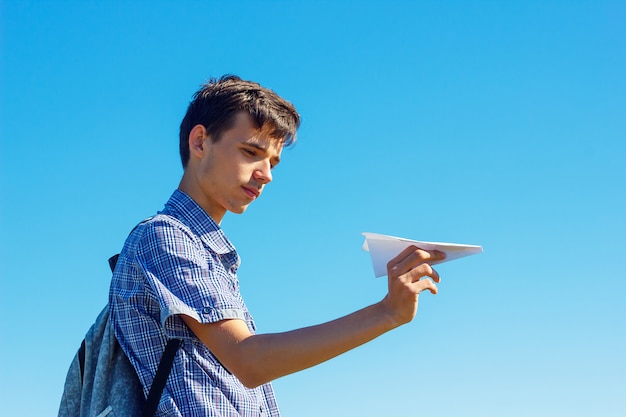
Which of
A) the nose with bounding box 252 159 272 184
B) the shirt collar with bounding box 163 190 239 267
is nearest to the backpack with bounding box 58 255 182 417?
the shirt collar with bounding box 163 190 239 267

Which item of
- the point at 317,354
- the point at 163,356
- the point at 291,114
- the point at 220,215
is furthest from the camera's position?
the point at 291,114

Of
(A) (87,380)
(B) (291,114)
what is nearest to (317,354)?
(A) (87,380)

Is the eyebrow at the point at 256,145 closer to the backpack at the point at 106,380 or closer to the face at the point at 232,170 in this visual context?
the face at the point at 232,170

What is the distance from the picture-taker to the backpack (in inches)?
158

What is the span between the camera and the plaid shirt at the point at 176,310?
12.9 feet

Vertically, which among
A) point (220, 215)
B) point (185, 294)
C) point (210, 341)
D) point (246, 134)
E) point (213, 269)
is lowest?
point (210, 341)

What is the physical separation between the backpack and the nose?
4.03 ft

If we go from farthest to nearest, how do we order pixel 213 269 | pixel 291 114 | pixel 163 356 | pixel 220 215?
pixel 291 114
pixel 220 215
pixel 213 269
pixel 163 356

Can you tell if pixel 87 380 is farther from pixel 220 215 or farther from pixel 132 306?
pixel 220 215

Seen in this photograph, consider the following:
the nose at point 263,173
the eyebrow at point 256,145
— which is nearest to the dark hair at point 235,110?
the eyebrow at point 256,145

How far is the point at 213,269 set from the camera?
14.5 ft

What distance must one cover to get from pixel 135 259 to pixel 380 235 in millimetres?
1417

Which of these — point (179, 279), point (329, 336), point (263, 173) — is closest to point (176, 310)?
point (179, 279)

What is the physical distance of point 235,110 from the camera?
16.3 feet
